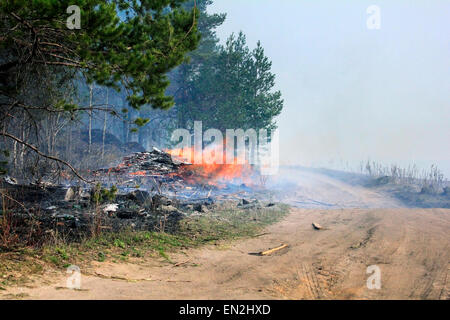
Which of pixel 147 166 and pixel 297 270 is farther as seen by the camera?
pixel 147 166

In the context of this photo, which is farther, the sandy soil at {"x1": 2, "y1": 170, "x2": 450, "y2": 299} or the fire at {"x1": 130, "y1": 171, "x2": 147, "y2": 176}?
the fire at {"x1": 130, "y1": 171, "x2": 147, "y2": 176}

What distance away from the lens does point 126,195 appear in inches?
476

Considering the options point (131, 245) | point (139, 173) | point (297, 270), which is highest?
point (139, 173)

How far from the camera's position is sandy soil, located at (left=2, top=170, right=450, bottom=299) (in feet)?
17.3

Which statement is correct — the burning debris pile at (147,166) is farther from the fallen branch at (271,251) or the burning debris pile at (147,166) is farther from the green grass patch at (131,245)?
the fallen branch at (271,251)
